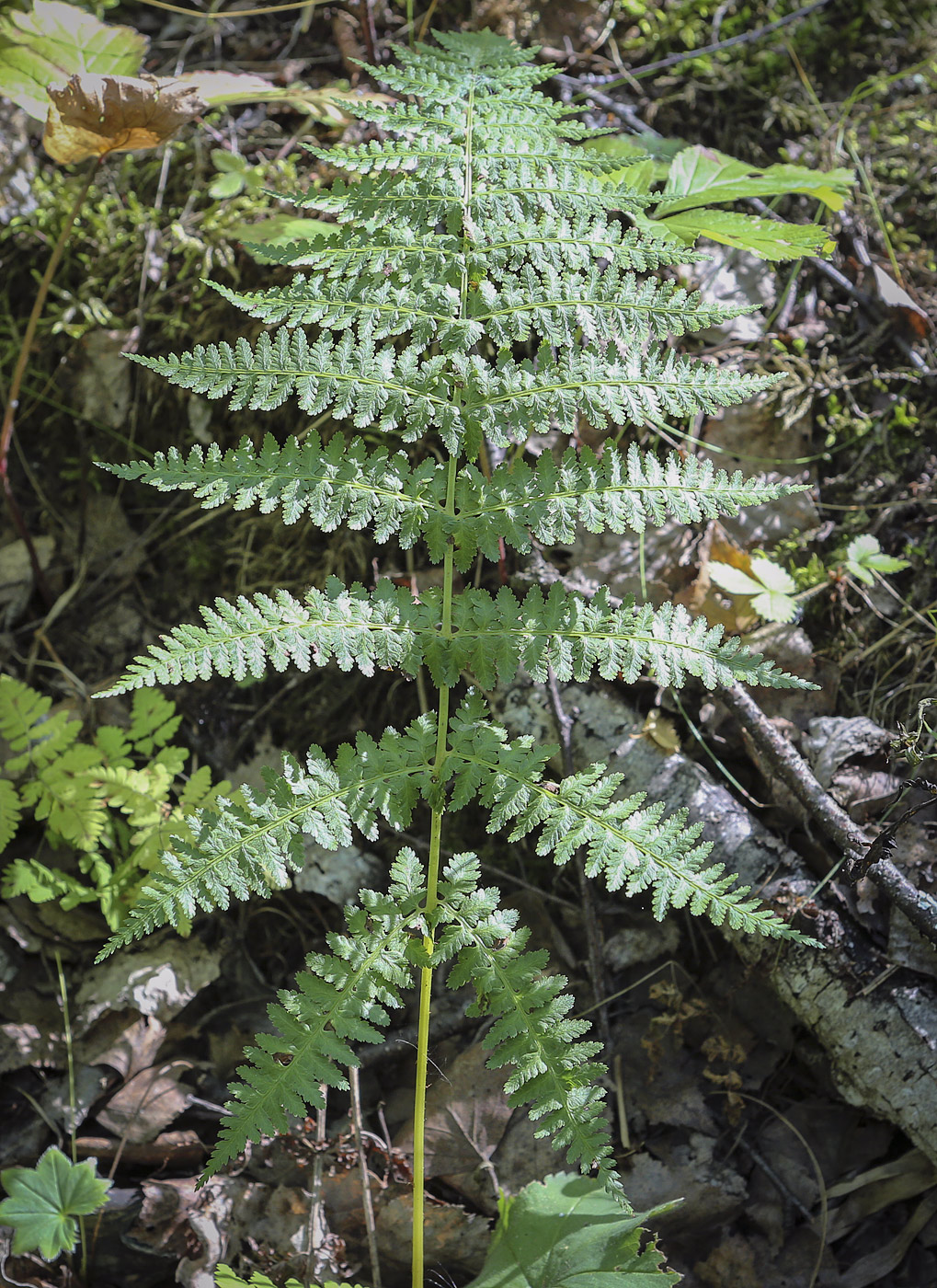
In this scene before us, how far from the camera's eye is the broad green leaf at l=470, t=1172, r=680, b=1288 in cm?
183

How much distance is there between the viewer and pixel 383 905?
1.96 meters

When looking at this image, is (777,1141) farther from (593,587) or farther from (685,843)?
(593,587)

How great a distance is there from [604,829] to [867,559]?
1.48 metres

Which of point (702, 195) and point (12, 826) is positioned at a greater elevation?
point (702, 195)

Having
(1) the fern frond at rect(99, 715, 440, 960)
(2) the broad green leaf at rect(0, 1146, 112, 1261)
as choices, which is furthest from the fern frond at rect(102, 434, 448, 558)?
(2) the broad green leaf at rect(0, 1146, 112, 1261)

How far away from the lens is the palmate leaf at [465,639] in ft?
6.09

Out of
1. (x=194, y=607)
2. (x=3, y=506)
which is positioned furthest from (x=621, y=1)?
(x=3, y=506)

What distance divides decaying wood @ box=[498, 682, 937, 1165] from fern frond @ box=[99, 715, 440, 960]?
79 centimetres

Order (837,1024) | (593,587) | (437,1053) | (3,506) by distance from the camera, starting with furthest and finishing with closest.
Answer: (3,506), (593,587), (437,1053), (837,1024)

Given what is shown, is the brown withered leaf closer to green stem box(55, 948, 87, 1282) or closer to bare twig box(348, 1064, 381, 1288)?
green stem box(55, 948, 87, 1282)

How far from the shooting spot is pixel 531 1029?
71.1 inches

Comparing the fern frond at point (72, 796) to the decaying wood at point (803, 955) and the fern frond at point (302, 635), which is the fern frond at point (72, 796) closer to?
the fern frond at point (302, 635)

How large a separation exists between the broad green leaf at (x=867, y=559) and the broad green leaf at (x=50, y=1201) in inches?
110

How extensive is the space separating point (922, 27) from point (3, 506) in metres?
4.10
